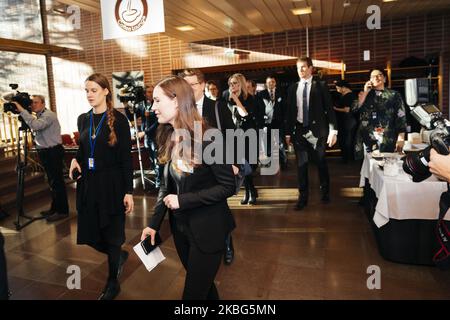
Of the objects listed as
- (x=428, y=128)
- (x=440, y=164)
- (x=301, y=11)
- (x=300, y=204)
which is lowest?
(x=300, y=204)

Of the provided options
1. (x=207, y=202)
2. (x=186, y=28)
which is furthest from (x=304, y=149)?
(x=186, y=28)

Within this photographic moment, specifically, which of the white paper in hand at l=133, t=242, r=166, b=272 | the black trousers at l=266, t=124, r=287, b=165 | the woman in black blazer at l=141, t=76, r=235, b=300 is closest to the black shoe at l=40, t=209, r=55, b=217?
the white paper in hand at l=133, t=242, r=166, b=272

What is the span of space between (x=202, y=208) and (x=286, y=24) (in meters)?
6.90

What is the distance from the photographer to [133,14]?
3195 mm

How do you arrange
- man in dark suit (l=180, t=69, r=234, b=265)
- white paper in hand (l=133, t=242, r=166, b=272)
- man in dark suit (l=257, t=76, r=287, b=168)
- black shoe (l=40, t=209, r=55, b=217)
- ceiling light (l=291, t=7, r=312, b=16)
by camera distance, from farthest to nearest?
1. man in dark suit (l=257, t=76, r=287, b=168)
2. ceiling light (l=291, t=7, r=312, b=16)
3. black shoe (l=40, t=209, r=55, b=217)
4. man in dark suit (l=180, t=69, r=234, b=265)
5. white paper in hand (l=133, t=242, r=166, b=272)

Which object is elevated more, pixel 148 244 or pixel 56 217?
pixel 148 244

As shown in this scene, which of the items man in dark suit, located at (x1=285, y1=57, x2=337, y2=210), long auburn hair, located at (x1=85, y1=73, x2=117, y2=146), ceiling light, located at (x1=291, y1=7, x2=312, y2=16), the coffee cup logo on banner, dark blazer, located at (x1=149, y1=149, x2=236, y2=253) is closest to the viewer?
dark blazer, located at (x1=149, y1=149, x2=236, y2=253)

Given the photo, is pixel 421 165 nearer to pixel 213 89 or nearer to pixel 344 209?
pixel 344 209

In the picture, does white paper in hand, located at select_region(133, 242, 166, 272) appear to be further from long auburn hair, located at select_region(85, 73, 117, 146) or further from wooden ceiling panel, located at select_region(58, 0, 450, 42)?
wooden ceiling panel, located at select_region(58, 0, 450, 42)

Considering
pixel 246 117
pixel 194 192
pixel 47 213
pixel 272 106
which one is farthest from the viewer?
pixel 272 106

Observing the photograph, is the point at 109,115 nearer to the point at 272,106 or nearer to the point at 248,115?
the point at 248,115

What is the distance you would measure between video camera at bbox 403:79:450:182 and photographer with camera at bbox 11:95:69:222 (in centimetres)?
413

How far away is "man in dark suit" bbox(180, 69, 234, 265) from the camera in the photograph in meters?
2.95

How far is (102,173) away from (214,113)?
1.09 meters
